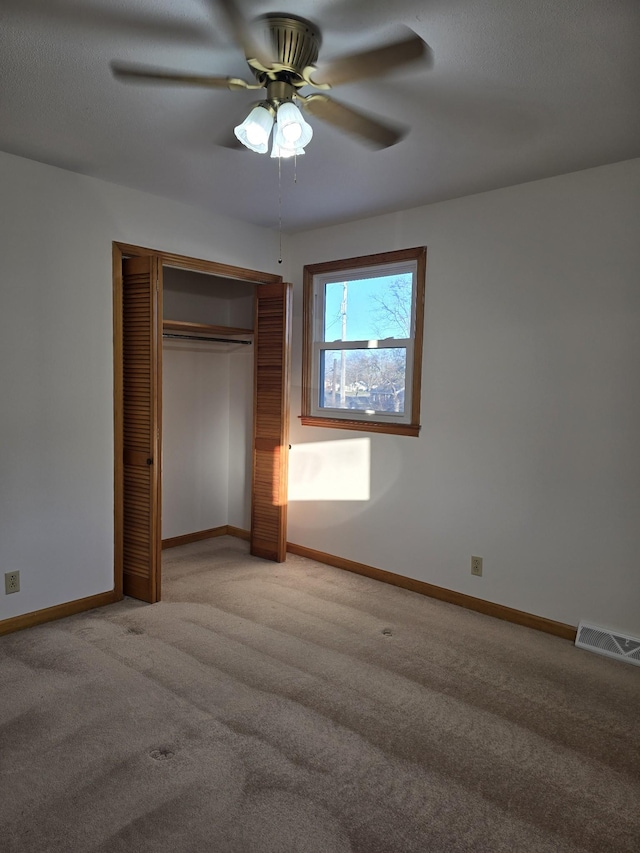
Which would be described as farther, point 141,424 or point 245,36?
point 141,424

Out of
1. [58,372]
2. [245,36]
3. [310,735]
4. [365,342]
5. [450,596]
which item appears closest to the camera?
[245,36]

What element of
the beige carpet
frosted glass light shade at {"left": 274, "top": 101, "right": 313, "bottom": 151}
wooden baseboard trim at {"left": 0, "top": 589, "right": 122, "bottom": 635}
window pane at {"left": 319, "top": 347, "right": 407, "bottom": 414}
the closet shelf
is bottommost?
the beige carpet

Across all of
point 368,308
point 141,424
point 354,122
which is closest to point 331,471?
point 368,308

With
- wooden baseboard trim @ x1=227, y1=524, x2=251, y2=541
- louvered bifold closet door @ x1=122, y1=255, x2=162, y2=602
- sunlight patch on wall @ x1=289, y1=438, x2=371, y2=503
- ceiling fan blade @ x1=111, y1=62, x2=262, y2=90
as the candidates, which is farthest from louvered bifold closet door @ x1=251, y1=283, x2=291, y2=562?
ceiling fan blade @ x1=111, y1=62, x2=262, y2=90

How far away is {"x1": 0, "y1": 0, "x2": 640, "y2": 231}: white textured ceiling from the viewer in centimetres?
177

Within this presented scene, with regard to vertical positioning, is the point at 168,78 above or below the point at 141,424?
above

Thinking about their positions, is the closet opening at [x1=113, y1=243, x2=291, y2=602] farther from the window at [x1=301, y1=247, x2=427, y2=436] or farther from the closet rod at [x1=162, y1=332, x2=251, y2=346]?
the window at [x1=301, y1=247, x2=427, y2=436]

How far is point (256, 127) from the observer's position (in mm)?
1984

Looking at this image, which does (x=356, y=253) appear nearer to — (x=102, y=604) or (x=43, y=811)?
(x=102, y=604)

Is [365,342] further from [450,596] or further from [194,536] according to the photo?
[194,536]

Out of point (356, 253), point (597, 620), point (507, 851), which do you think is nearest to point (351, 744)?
point (507, 851)

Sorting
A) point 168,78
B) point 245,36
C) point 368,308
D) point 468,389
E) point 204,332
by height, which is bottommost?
point 468,389

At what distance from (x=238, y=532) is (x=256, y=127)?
3787mm

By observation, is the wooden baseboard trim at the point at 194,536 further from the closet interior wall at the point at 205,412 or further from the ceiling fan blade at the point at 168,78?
the ceiling fan blade at the point at 168,78
